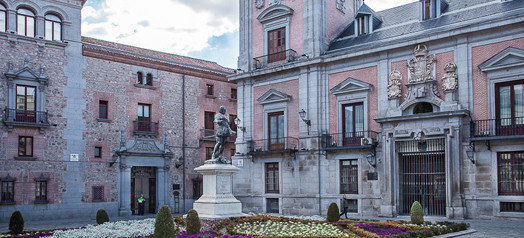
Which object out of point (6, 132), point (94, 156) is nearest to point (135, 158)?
point (94, 156)

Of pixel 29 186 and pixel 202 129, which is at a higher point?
pixel 202 129

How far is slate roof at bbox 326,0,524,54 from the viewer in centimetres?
2470

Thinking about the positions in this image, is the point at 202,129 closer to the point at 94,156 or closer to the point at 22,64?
the point at 94,156

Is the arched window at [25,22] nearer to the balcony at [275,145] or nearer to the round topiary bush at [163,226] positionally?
the balcony at [275,145]

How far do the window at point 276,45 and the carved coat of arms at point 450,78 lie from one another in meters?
9.60

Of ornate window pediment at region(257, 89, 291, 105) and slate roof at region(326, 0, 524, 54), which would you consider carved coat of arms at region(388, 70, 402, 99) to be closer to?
slate roof at region(326, 0, 524, 54)

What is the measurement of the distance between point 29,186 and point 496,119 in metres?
23.3

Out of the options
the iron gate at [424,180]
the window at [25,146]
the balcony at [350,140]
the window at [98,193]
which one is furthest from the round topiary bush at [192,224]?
the window at [98,193]

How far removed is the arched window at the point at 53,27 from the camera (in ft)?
99.5

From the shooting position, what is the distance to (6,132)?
1105 inches

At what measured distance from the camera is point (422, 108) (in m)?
25.3

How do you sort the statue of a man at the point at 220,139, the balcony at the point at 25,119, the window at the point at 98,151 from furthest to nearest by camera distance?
1. the window at the point at 98,151
2. the balcony at the point at 25,119
3. the statue of a man at the point at 220,139

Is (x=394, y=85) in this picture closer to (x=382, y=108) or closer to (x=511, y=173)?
(x=382, y=108)

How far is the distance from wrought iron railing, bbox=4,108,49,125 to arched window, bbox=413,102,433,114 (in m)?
19.5
